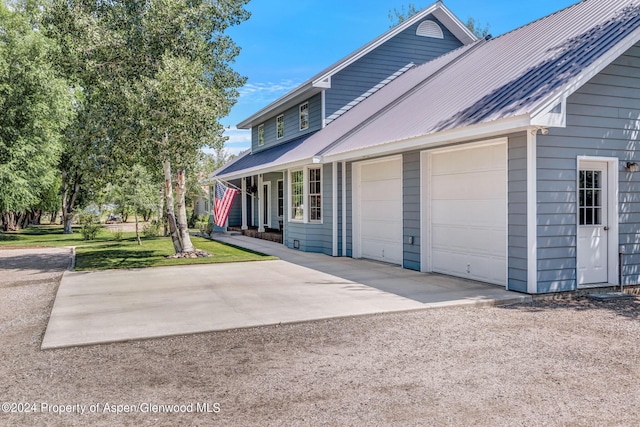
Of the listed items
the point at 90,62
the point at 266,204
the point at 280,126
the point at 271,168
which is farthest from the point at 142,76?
the point at 266,204

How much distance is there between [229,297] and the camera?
7582 millimetres

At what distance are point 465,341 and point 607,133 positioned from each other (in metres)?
4.63

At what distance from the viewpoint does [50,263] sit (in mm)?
12797

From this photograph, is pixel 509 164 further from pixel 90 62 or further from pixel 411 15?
pixel 411 15

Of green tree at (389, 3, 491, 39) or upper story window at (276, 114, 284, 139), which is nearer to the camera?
upper story window at (276, 114, 284, 139)

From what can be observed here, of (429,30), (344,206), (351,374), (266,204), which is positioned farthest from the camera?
(266,204)

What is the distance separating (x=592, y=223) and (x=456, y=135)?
2.60 m

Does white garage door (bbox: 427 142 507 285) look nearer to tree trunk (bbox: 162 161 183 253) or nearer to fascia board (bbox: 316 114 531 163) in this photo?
fascia board (bbox: 316 114 531 163)

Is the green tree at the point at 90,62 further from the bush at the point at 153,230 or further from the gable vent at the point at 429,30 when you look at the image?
the gable vent at the point at 429,30

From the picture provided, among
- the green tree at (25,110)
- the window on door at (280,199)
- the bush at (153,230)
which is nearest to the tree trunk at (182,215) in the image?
the window on door at (280,199)

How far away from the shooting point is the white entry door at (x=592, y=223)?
7.72 metres

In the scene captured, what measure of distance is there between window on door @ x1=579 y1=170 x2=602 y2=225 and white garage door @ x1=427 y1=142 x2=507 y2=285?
116cm

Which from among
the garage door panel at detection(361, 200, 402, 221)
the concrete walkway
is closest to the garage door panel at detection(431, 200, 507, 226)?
the concrete walkway

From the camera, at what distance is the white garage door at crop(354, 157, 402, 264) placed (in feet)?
35.9
